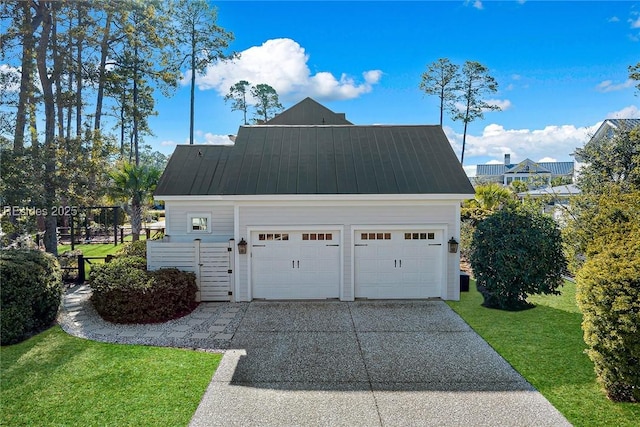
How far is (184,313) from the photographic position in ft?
30.5

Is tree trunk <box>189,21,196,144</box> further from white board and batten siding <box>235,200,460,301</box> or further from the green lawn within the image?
white board and batten siding <box>235,200,460,301</box>

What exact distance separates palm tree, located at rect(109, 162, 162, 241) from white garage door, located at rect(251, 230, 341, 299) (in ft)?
28.5

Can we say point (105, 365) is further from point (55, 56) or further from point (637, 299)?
point (55, 56)

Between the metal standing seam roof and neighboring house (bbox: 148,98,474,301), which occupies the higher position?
the metal standing seam roof

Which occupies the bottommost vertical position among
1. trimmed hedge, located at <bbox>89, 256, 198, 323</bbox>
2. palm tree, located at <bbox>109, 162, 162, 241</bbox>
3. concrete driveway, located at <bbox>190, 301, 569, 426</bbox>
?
concrete driveway, located at <bbox>190, 301, 569, 426</bbox>

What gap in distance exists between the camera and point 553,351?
686 centimetres

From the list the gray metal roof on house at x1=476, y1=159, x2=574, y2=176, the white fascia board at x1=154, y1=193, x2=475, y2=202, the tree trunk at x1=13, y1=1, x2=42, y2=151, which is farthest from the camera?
the gray metal roof on house at x1=476, y1=159, x2=574, y2=176

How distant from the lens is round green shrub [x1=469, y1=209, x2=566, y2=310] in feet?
30.0

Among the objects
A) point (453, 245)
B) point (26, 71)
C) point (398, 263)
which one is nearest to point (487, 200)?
point (453, 245)

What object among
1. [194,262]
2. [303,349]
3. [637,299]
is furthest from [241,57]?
[637,299]

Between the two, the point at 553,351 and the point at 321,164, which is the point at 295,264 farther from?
the point at 553,351

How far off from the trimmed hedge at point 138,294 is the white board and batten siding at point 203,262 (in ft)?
1.92

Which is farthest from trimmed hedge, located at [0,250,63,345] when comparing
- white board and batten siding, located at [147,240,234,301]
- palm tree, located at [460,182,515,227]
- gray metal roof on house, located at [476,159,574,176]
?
gray metal roof on house, located at [476,159,574,176]

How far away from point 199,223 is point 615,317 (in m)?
10.7
